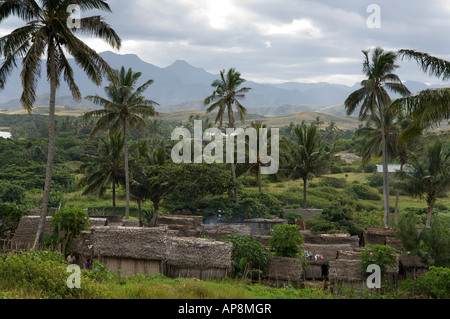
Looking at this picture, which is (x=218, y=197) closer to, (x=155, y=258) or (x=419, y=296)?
(x=155, y=258)

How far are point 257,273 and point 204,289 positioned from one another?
17.2 feet

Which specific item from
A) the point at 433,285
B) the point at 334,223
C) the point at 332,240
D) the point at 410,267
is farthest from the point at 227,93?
the point at 433,285

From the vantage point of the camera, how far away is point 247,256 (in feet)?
54.3

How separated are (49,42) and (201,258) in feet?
34.3

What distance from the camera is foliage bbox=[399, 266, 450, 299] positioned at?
506 inches

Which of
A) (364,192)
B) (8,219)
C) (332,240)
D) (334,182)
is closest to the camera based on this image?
(8,219)

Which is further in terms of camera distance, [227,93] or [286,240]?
[227,93]

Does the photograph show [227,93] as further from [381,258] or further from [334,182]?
[334,182]

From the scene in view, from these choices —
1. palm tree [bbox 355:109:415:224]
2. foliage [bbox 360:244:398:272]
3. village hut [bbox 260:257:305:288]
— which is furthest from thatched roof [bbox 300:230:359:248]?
palm tree [bbox 355:109:415:224]

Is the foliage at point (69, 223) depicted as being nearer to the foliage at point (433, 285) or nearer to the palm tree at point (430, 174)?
the foliage at point (433, 285)

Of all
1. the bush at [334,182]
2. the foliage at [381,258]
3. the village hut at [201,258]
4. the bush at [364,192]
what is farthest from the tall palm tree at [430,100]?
the bush at [334,182]

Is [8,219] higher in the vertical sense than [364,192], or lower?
higher

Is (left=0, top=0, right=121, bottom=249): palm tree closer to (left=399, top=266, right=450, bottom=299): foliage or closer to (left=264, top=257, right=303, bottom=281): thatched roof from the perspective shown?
(left=264, top=257, right=303, bottom=281): thatched roof
